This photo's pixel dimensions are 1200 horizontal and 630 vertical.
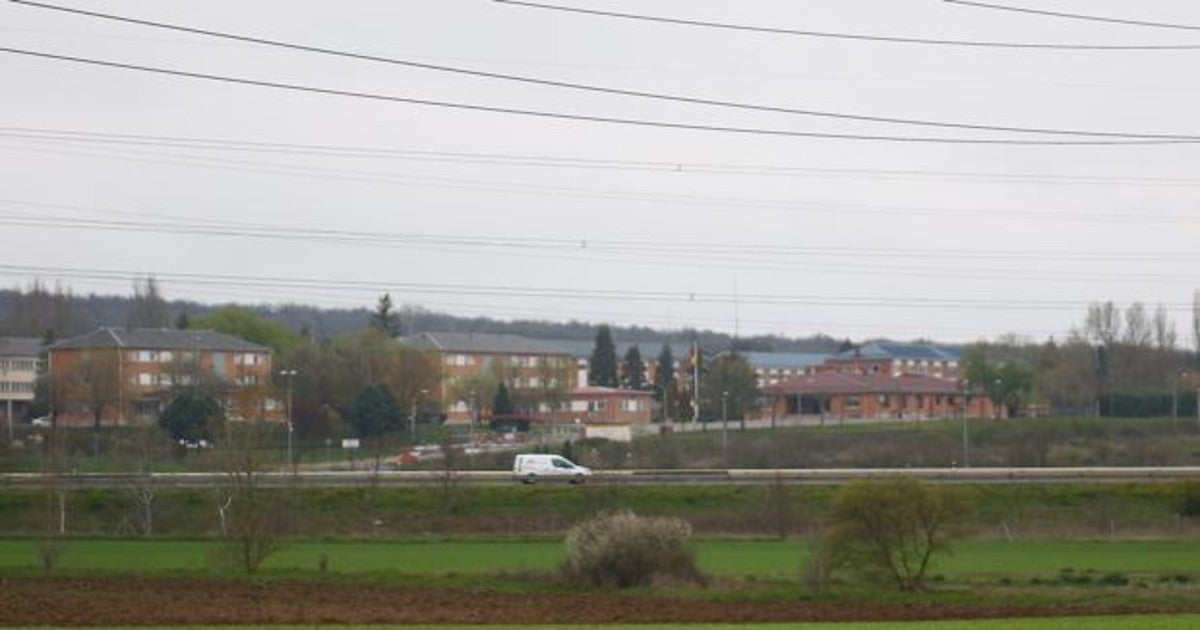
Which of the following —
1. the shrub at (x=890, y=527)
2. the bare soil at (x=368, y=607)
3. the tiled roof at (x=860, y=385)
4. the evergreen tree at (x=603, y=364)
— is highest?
the evergreen tree at (x=603, y=364)

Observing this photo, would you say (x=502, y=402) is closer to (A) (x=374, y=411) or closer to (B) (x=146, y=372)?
(B) (x=146, y=372)

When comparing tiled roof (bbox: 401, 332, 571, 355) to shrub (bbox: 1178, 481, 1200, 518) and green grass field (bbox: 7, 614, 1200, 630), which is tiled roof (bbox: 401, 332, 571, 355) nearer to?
shrub (bbox: 1178, 481, 1200, 518)

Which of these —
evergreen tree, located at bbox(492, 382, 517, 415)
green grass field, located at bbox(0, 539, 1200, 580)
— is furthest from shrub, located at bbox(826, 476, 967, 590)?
evergreen tree, located at bbox(492, 382, 517, 415)

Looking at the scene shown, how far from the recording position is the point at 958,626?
31297 mm

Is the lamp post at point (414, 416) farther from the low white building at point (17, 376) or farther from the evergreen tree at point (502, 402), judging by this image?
the low white building at point (17, 376)

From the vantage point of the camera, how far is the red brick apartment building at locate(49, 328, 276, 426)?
102m

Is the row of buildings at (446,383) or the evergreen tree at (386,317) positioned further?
the evergreen tree at (386,317)

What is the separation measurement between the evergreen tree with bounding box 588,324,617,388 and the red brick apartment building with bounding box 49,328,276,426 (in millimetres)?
34301

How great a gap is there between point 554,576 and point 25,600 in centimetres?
1366

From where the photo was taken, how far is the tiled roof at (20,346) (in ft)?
396

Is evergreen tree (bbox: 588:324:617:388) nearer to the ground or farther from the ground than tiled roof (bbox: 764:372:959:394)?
farther from the ground

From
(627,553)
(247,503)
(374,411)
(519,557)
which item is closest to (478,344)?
(374,411)

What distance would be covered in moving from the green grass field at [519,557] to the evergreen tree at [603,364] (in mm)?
86541

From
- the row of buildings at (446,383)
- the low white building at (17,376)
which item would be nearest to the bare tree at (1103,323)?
the row of buildings at (446,383)
